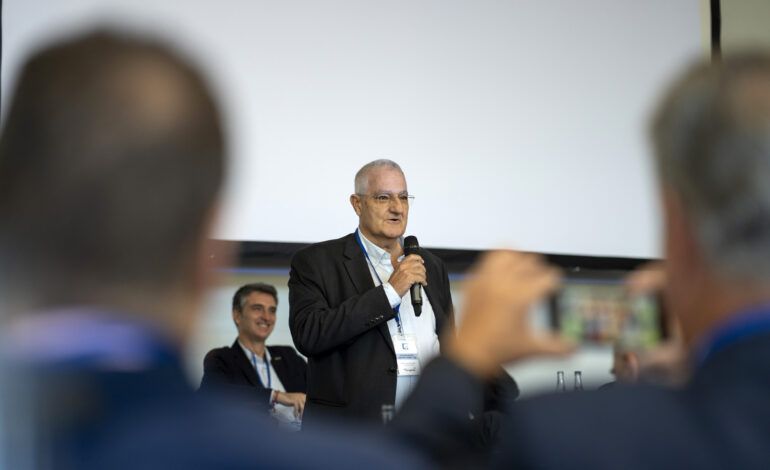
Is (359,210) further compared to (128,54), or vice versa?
(359,210)

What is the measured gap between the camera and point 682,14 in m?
6.34

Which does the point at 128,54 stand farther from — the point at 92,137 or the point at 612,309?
the point at 612,309

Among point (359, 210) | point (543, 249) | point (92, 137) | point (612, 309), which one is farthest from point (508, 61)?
point (92, 137)

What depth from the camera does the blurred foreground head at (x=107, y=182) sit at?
A: 679mm

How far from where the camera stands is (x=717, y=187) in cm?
87

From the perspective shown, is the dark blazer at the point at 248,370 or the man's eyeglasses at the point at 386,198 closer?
the man's eyeglasses at the point at 386,198

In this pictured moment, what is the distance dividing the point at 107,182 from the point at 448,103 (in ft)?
16.4

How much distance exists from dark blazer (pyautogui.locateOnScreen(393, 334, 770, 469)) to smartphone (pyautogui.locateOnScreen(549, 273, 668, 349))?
166 mm

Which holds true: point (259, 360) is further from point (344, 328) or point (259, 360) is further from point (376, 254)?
point (344, 328)

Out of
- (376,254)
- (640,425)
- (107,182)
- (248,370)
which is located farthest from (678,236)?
(248,370)

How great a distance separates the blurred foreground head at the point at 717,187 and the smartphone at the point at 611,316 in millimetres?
114

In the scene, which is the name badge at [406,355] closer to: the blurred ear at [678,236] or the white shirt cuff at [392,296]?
the white shirt cuff at [392,296]

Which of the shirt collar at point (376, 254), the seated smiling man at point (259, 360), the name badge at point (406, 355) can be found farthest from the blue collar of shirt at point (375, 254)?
the seated smiling man at point (259, 360)

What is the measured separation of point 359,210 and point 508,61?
2333 mm
